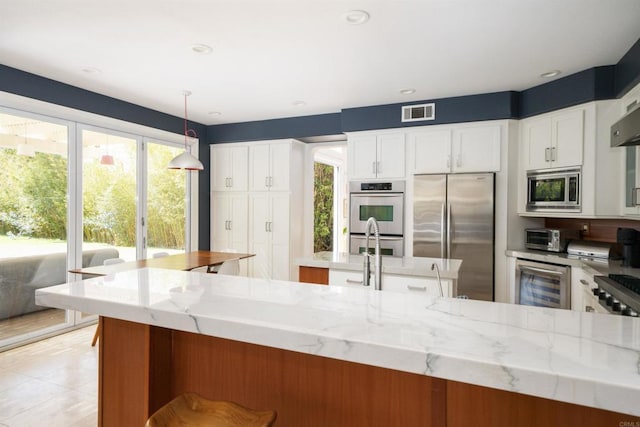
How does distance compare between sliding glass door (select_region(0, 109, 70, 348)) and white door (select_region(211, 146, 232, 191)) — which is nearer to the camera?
sliding glass door (select_region(0, 109, 70, 348))

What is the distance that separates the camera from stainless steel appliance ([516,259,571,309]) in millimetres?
3430

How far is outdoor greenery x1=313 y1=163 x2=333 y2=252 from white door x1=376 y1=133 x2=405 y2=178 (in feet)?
8.25

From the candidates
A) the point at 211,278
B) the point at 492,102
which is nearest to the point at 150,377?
the point at 211,278

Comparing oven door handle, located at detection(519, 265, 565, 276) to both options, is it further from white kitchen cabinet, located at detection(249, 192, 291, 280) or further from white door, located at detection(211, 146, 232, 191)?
white door, located at detection(211, 146, 232, 191)

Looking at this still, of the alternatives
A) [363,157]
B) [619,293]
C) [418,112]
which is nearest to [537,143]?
[418,112]

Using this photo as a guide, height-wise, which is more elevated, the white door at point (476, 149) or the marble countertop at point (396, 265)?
the white door at point (476, 149)

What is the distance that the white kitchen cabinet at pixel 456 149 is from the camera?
4.12 m

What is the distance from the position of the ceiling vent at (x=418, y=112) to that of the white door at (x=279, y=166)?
5.58ft

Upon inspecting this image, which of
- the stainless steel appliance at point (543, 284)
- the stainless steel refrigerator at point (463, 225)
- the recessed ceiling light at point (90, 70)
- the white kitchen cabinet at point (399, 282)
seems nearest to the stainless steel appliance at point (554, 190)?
the stainless steel refrigerator at point (463, 225)

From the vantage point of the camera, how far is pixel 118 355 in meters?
1.29

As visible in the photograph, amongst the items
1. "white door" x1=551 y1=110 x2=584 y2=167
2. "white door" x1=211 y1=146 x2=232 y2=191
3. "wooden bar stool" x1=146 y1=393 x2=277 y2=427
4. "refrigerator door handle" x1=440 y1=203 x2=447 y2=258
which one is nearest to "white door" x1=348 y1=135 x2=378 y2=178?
"refrigerator door handle" x1=440 y1=203 x2=447 y2=258

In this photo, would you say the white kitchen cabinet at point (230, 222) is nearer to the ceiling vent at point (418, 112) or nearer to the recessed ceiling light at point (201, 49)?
the ceiling vent at point (418, 112)

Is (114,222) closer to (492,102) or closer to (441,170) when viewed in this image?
(441,170)

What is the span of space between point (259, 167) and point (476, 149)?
9.64 feet
